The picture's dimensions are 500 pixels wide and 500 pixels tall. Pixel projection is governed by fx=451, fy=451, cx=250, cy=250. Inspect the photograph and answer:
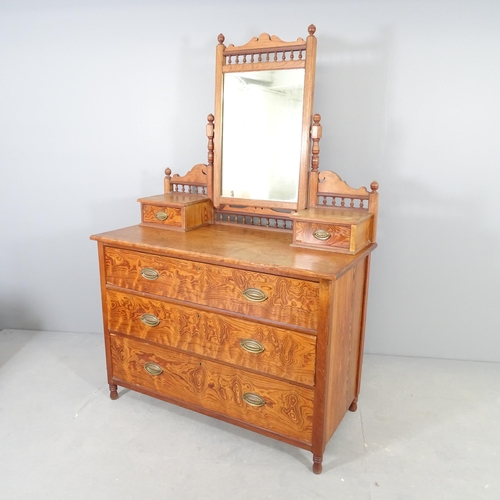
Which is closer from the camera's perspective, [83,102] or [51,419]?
[51,419]

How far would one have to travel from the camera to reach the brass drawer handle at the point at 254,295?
182 cm

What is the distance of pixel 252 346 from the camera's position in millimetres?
1896

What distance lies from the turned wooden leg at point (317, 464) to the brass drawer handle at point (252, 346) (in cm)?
49

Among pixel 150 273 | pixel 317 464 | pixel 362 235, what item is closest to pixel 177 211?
pixel 150 273

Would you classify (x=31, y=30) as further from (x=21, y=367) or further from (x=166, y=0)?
(x=21, y=367)

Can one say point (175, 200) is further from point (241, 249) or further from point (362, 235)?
Answer: point (362, 235)

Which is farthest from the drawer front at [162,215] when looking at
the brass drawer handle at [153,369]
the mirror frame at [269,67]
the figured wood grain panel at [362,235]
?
the figured wood grain panel at [362,235]

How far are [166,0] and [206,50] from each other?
36 centimetres

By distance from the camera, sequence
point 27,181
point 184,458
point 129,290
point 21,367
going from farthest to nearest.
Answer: point 27,181
point 21,367
point 129,290
point 184,458

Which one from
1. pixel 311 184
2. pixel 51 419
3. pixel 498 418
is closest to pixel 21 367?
pixel 51 419

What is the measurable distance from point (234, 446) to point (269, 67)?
5.88 feet

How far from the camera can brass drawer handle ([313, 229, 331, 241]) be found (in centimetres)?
193

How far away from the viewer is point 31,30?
2787 millimetres

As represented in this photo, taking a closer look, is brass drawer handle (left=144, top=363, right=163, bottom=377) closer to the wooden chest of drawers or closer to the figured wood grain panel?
the wooden chest of drawers
